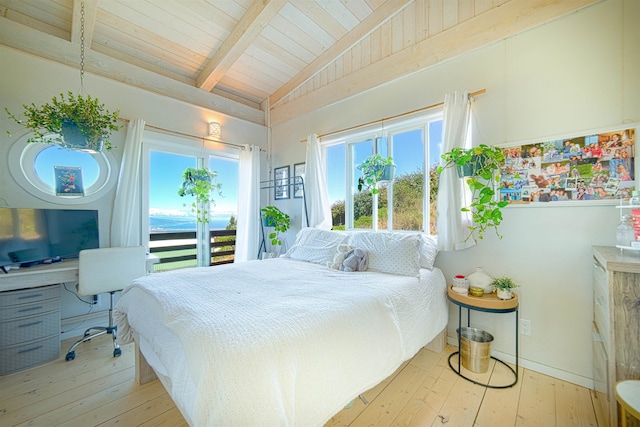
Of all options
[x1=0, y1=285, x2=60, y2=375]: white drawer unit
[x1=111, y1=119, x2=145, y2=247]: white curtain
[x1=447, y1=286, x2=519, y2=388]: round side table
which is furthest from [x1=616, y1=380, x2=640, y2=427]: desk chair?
[x1=111, y1=119, x2=145, y2=247]: white curtain

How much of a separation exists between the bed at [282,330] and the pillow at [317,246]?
1.30 ft

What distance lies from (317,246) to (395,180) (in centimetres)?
112

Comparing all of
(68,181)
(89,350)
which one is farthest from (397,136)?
(89,350)

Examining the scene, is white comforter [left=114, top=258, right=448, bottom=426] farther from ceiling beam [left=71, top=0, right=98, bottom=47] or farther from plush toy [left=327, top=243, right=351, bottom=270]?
ceiling beam [left=71, top=0, right=98, bottom=47]

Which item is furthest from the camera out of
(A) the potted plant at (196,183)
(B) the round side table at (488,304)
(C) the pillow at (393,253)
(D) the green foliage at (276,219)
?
(D) the green foliage at (276,219)

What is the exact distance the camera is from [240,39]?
269 cm

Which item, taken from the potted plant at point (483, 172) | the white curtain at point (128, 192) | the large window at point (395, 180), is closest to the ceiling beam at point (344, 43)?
the large window at point (395, 180)

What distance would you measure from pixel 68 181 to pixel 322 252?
266cm

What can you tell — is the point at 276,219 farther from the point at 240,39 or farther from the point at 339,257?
the point at 240,39

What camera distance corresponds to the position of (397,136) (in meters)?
2.78

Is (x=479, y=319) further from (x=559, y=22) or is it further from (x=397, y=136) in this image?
(x=559, y=22)

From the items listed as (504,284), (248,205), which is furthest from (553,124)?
(248,205)

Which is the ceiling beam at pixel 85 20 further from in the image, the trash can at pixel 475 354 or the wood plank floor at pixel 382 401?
the trash can at pixel 475 354

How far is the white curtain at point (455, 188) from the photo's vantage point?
2.15 meters
